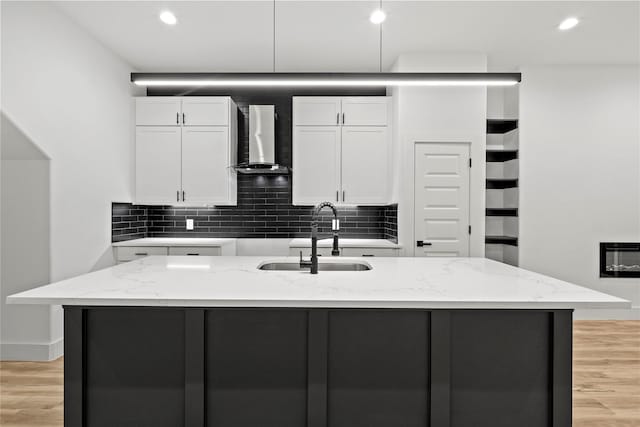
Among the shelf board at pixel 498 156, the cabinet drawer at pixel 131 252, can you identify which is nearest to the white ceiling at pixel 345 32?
the shelf board at pixel 498 156

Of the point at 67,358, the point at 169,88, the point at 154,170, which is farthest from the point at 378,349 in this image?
the point at 169,88

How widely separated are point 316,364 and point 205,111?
3872 mm

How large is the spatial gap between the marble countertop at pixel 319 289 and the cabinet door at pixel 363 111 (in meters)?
2.67

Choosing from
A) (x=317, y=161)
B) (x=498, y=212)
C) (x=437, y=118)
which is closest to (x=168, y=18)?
(x=317, y=161)

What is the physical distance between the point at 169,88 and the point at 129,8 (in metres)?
1.87

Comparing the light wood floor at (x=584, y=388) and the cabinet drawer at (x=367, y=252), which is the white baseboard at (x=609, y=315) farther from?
the cabinet drawer at (x=367, y=252)

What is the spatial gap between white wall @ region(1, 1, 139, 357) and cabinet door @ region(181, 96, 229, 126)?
688 mm

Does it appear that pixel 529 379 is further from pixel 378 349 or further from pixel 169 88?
pixel 169 88

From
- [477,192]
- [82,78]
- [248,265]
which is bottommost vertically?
[248,265]

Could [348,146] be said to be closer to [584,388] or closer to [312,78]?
[312,78]

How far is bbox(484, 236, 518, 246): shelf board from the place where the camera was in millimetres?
5211

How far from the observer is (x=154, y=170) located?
5180 millimetres

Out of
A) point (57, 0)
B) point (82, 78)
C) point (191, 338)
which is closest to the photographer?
point (191, 338)

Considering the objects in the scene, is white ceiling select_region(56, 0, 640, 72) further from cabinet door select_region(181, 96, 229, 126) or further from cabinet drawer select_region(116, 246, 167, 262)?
cabinet drawer select_region(116, 246, 167, 262)
